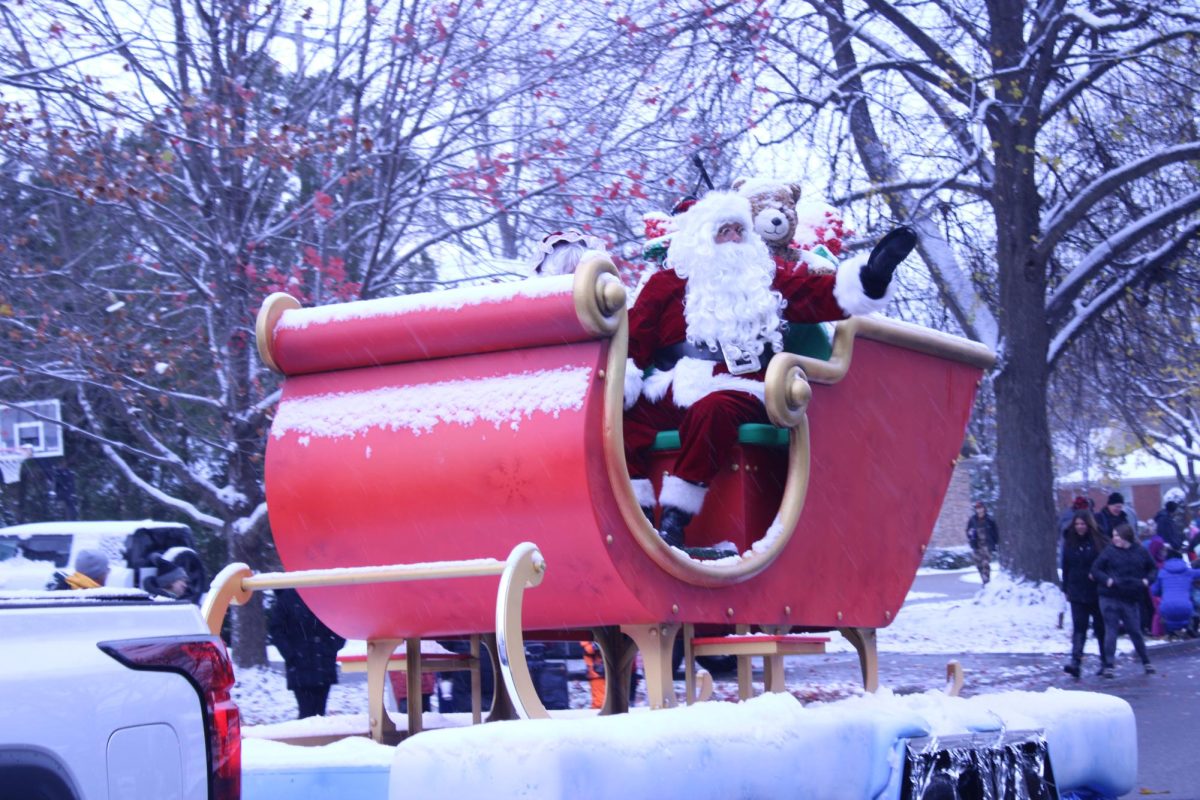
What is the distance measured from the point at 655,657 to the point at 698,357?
3.81 ft

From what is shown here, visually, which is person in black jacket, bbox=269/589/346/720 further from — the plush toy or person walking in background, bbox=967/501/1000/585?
person walking in background, bbox=967/501/1000/585

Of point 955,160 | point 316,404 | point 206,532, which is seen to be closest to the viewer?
point 316,404

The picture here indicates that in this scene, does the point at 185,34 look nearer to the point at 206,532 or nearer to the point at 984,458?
the point at 206,532

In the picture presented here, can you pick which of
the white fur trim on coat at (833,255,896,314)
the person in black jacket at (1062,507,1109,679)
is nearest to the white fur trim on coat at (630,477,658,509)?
the white fur trim on coat at (833,255,896,314)

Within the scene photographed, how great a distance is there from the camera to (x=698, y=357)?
193 inches

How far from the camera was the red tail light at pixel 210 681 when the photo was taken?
2.51 metres

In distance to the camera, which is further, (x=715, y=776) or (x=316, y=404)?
(x=316, y=404)

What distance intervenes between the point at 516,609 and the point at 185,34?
7.30 metres

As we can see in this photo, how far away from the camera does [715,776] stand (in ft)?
11.7

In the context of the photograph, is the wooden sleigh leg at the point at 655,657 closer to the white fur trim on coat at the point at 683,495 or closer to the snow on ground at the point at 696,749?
the snow on ground at the point at 696,749

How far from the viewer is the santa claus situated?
15.0ft

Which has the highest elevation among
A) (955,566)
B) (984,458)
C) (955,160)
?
(955,160)

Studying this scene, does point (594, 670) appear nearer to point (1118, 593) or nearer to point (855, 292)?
point (1118, 593)

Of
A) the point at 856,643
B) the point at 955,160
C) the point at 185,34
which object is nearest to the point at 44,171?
the point at 185,34
